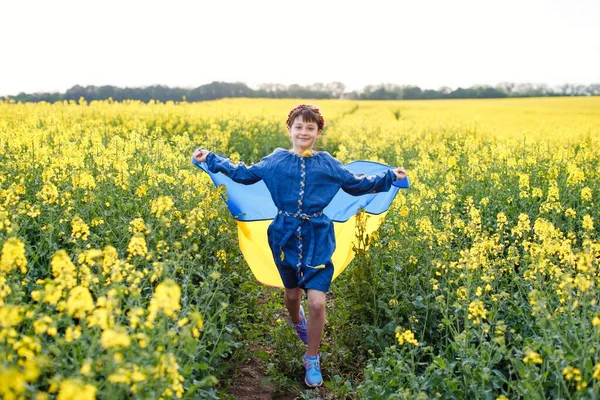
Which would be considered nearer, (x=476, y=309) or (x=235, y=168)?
(x=476, y=309)

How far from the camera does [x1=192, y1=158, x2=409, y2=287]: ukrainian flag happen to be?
516 cm

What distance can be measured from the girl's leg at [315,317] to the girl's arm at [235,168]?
1.04 metres

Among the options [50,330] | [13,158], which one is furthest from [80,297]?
[13,158]

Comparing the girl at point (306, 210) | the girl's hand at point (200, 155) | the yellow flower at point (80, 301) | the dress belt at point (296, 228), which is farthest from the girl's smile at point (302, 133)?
the yellow flower at point (80, 301)

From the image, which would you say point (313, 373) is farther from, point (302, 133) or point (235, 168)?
point (302, 133)

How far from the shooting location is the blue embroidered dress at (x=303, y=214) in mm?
4359

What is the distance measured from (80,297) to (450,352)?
281cm

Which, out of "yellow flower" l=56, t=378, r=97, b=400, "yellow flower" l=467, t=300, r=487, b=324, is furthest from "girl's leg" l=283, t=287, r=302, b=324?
"yellow flower" l=56, t=378, r=97, b=400

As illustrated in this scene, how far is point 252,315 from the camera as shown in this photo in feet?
16.9

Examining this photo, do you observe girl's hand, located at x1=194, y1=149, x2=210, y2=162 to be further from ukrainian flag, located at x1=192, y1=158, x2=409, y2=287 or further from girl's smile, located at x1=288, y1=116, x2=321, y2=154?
girl's smile, located at x1=288, y1=116, x2=321, y2=154

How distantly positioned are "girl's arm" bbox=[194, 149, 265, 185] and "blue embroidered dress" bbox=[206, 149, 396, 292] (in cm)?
3

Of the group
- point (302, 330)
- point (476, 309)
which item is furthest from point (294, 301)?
point (476, 309)

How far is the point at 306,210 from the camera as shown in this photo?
445 cm

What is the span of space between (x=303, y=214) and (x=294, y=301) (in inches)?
29.0
